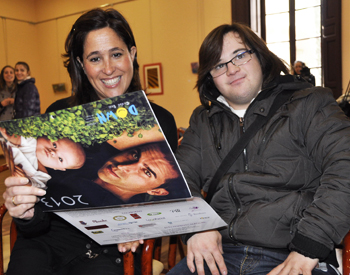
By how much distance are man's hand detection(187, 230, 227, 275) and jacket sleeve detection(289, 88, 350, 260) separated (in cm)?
28

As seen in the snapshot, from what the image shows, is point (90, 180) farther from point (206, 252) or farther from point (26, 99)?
point (26, 99)

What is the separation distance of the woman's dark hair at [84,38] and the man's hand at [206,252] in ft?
2.84

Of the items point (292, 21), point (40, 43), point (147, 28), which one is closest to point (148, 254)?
point (292, 21)

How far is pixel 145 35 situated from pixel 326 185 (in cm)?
776

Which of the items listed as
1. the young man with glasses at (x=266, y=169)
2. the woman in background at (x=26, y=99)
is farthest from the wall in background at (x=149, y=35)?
the young man with glasses at (x=266, y=169)

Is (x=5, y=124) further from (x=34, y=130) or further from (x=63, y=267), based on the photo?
(x=63, y=267)

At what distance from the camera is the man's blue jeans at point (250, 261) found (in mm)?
1199

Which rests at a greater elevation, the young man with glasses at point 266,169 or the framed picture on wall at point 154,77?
the framed picture on wall at point 154,77

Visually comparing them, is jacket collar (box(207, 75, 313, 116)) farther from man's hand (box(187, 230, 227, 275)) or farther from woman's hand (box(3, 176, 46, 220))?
woman's hand (box(3, 176, 46, 220))

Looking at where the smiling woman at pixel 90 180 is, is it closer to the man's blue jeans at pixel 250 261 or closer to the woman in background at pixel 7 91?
the man's blue jeans at pixel 250 261

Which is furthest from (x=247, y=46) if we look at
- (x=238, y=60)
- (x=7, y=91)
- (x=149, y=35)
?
(x=149, y=35)

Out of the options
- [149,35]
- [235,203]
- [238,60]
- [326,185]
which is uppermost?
[149,35]

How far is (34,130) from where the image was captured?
95cm

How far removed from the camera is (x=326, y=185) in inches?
43.1
